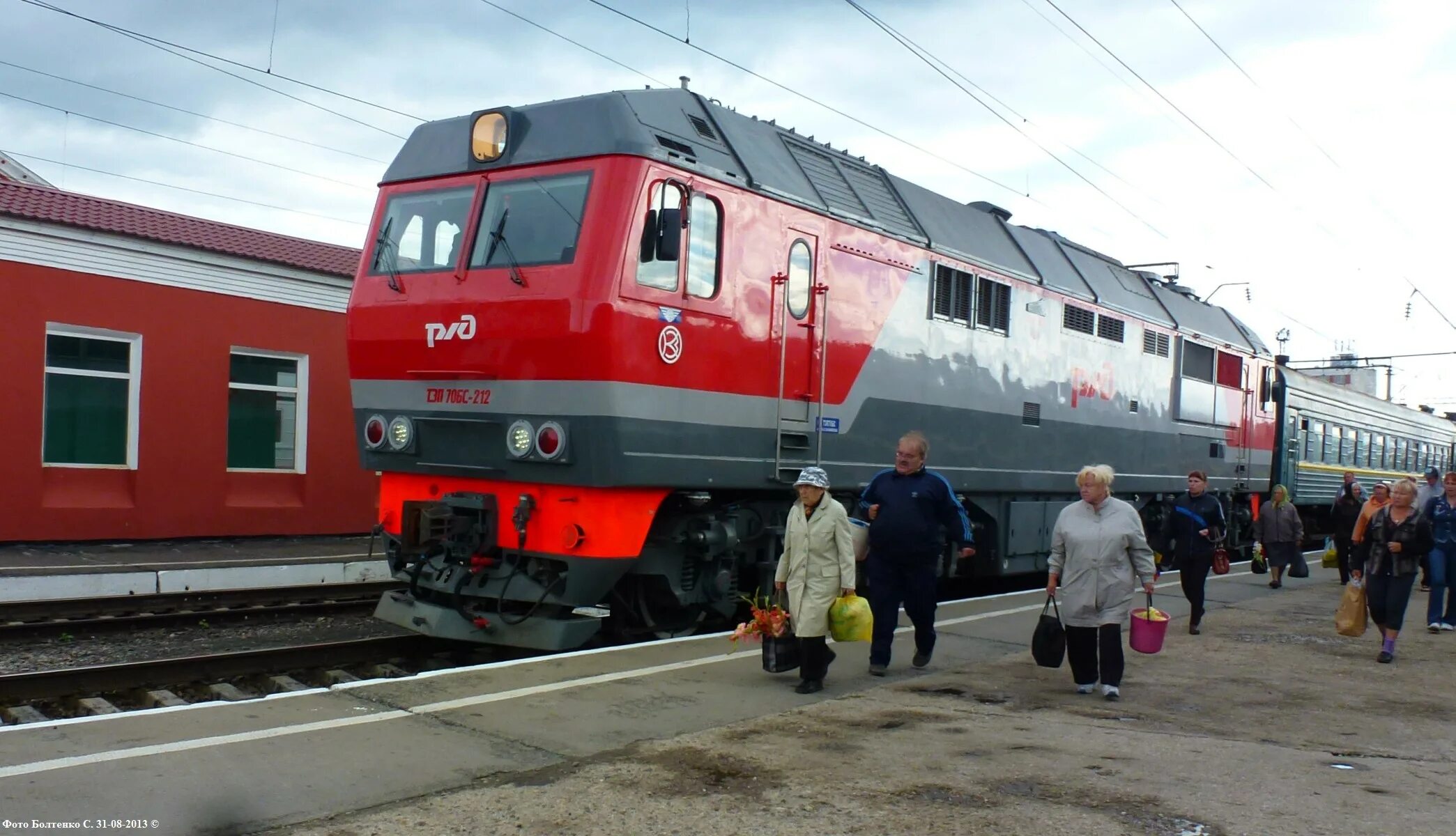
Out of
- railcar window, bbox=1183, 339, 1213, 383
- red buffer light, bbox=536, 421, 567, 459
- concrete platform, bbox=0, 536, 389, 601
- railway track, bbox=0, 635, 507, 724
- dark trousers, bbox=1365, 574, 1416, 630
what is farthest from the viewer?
railcar window, bbox=1183, 339, 1213, 383

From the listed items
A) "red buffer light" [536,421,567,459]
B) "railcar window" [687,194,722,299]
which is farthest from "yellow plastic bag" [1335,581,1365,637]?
"red buffer light" [536,421,567,459]

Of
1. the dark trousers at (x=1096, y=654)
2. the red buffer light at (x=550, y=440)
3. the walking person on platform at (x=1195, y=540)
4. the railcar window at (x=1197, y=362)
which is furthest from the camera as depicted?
the railcar window at (x=1197, y=362)

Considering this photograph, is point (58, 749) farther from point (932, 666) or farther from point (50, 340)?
point (50, 340)

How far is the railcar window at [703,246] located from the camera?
26.6ft

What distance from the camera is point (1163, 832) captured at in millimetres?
4566

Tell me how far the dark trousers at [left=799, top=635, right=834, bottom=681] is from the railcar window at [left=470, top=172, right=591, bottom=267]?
9.41ft

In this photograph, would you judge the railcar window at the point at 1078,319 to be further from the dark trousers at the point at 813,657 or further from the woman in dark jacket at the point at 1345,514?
the dark trousers at the point at 813,657

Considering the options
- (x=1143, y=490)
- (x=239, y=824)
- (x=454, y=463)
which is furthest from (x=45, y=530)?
(x=1143, y=490)

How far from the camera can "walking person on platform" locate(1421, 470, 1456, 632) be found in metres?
11.2

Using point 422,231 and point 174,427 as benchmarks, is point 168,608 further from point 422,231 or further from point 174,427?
point 174,427

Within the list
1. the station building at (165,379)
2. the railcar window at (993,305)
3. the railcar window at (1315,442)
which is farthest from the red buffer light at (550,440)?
the railcar window at (1315,442)

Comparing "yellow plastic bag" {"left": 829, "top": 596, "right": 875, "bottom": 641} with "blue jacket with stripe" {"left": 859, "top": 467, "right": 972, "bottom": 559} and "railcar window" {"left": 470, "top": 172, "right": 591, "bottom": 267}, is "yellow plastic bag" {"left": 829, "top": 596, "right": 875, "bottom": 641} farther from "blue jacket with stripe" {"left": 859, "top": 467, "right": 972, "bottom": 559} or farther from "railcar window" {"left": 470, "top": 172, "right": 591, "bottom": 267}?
"railcar window" {"left": 470, "top": 172, "right": 591, "bottom": 267}

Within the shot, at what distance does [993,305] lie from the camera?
11688 millimetres

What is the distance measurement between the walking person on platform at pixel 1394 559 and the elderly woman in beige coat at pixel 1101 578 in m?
3.28
